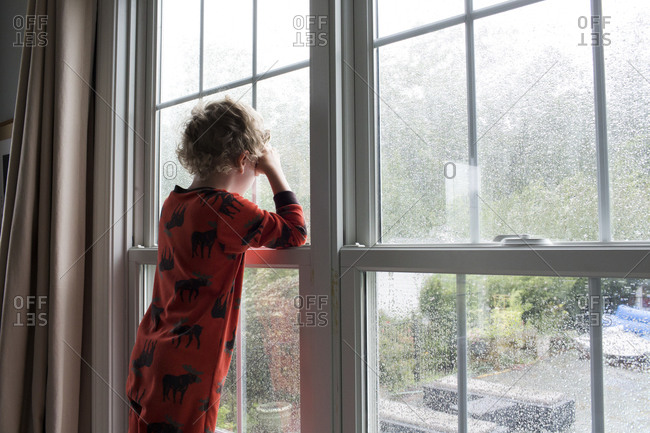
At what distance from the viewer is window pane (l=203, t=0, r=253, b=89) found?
1.38m

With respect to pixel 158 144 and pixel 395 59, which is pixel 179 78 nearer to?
pixel 158 144

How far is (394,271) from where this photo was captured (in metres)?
1.03

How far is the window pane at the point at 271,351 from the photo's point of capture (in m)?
1.22

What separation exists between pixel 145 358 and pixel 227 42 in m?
0.85

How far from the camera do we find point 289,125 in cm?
127

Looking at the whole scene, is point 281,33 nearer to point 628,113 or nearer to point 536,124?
point 536,124

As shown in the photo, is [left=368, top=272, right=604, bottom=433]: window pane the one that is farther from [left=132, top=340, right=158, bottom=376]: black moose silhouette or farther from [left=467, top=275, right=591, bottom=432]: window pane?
[left=132, top=340, right=158, bottom=376]: black moose silhouette

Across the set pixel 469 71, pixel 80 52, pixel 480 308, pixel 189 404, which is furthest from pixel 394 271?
pixel 80 52

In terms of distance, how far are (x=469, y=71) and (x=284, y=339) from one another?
73 centimetres

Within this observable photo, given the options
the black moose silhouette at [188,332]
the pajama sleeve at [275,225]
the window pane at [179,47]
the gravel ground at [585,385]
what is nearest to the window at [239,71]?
the window pane at [179,47]

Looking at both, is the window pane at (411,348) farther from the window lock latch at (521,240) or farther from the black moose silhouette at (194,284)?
the black moose silhouette at (194,284)

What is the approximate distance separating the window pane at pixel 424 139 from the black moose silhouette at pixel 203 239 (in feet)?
1.19

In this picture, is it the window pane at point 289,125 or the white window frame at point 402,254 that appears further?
the window pane at point 289,125

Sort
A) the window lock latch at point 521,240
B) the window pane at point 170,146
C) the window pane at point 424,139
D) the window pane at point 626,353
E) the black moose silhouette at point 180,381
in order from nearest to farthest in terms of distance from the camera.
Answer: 1. the window pane at point 626,353
2. the window lock latch at point 521,240
3. the window pane at point 424,139
4. the black moose silhouette at point 180,381
5. the window pane at point 170,146
